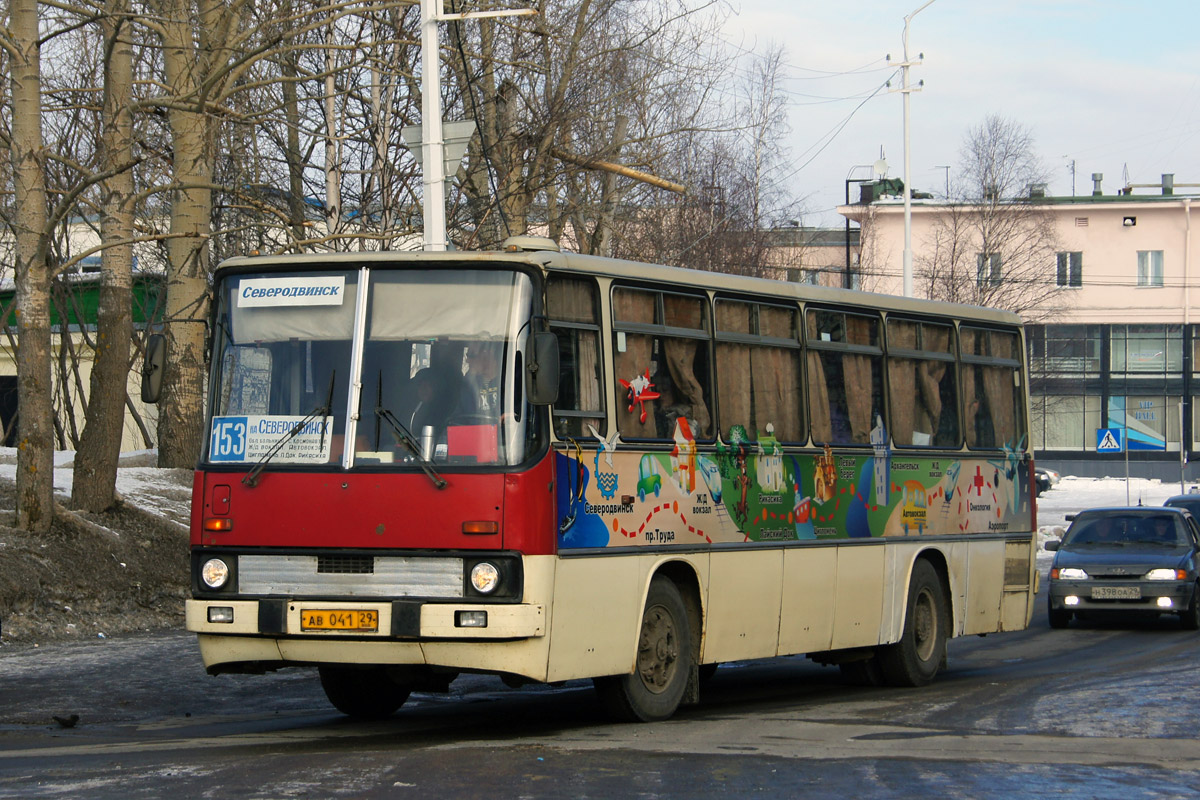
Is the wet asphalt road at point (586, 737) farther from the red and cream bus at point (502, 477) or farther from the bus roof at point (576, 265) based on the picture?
the bus roof at point (576, 265)

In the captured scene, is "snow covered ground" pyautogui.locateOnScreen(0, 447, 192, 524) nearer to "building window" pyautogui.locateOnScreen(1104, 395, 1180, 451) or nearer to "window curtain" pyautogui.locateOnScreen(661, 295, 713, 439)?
"window curtain" pyautogui.locateOnScreen(661, 295, 713, 439)

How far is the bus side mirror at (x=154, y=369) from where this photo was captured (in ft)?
33.2

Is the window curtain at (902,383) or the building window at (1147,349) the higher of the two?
the building window at (1147,349)

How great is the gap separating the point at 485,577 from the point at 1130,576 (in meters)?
12.7

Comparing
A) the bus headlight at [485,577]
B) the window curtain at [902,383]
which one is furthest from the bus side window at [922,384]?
the bus headlight at [485,577]

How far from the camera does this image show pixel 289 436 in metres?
9.84

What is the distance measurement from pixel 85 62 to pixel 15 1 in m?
12.4

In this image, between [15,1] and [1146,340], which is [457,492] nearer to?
[15,1]

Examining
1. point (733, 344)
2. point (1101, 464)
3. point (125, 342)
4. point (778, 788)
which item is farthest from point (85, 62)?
point (1101, 464)

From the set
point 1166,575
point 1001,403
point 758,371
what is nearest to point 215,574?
point 758,371

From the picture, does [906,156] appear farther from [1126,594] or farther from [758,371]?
[758,371]

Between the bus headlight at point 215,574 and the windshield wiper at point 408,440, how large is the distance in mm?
1353

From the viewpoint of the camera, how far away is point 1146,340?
71.6 metres

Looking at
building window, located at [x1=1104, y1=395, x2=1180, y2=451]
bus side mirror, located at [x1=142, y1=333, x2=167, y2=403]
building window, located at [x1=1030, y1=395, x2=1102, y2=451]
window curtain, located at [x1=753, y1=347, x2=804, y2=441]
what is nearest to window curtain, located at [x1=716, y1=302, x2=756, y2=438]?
window curtain, located at [x1=753, y1=347, x2=804, y2=441]
